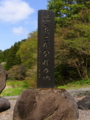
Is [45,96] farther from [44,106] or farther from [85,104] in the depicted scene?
[85,104]

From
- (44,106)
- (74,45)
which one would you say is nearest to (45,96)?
(44,106)

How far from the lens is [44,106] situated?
492 cm

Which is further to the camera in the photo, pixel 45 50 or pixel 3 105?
pixel 3 105

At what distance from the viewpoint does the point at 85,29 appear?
55.2 feet

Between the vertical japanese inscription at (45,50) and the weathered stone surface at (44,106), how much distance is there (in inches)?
12.7

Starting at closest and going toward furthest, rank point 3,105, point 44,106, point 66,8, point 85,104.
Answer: point 44,106, point 3,105, point 85,104, point 66,8

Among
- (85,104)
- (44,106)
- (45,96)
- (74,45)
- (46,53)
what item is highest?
(74,45)

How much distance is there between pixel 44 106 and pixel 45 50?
4.78ft

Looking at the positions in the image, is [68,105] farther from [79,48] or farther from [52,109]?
[79,48]

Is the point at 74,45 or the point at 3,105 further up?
the point at 74,45

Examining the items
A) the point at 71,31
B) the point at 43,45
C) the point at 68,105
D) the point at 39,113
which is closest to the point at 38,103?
the point at 39,113

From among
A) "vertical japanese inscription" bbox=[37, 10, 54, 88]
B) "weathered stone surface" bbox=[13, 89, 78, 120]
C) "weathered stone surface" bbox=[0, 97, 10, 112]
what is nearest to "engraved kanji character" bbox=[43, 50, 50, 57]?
"vertical japanese inscription" bbox=[37, 10, 54, 88]

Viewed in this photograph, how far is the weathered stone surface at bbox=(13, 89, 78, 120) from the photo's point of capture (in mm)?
4902

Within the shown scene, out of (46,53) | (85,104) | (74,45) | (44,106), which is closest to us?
(44,106)
